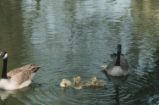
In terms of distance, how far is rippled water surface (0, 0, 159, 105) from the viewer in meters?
7.41

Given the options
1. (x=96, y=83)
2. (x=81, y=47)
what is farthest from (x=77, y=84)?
(x=81, y=47)

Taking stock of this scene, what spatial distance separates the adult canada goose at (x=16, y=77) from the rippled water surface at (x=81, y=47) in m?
0.16

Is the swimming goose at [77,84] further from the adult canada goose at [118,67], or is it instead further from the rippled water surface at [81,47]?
the adult canada goose at [118,67]

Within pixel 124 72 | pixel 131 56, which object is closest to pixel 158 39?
pixel 131 56

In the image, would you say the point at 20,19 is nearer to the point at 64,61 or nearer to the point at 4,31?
the point at 4,31

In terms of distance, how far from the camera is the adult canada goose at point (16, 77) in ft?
25.7

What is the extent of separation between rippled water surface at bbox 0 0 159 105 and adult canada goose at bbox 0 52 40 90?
160mm

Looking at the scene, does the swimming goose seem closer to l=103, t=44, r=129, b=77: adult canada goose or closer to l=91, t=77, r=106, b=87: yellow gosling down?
l=91, t=77, r=106, b=87: yellow gosling down

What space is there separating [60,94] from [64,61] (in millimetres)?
2620

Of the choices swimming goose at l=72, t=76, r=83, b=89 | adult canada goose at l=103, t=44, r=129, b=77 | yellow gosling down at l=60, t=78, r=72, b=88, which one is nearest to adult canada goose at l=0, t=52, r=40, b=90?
yellow gosling down at l=60, t=78, r=72, b=88

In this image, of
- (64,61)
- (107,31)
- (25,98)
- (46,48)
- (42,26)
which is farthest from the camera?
(42,26)

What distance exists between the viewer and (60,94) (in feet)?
24.4

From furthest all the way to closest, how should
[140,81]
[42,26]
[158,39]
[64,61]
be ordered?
[42,26], [158,39], [64,61], [140,81]

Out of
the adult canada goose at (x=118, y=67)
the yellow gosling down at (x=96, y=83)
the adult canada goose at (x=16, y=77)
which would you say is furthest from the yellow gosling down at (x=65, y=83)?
the adult canada goose at (x=118, y=67)
